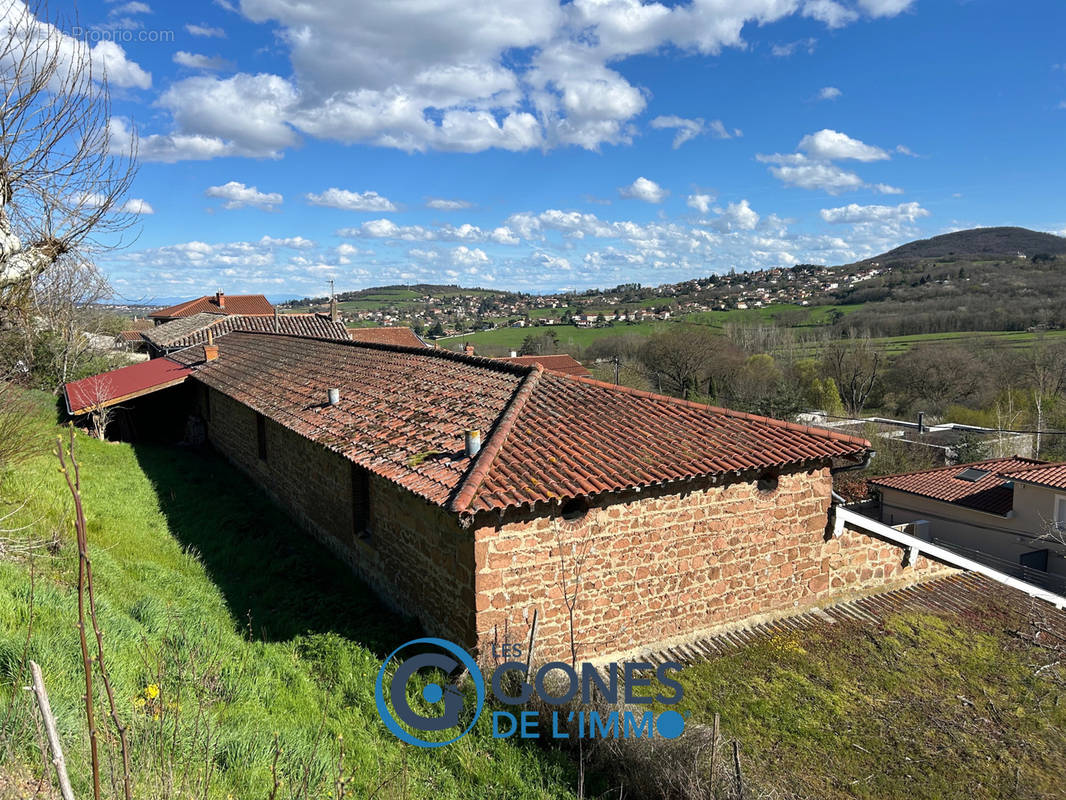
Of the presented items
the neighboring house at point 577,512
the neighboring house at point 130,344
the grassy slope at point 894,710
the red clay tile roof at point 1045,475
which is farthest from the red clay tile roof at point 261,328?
the red clay tile roof at point 1045,475

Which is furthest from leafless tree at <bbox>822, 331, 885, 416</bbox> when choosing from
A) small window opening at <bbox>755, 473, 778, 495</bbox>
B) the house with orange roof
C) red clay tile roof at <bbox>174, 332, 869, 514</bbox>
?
small window opening at <bbox>755, 473, 778, 495</bbox>

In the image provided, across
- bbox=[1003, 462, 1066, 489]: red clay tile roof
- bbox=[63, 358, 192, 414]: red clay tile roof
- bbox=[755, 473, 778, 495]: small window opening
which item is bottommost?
bbox=[1003, 462, 1066, 489]: red clay tile roof

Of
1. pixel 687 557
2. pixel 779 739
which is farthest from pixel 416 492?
pixel 779 739

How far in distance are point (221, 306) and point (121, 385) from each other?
115 ft

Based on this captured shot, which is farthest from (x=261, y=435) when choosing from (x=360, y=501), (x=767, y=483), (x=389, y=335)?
(x=389, y=335)

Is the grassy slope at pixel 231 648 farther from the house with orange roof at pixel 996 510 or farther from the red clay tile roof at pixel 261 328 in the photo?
the house with orange roof at pixel 996 510

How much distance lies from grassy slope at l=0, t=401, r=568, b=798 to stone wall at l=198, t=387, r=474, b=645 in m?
0.38

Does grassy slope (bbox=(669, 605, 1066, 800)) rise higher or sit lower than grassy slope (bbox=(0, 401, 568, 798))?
lower

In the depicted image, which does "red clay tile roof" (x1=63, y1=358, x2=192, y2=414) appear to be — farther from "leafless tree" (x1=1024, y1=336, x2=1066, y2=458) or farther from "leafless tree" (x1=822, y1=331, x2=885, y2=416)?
"leafless tree" (x1=822, y1=331, x2=885, y2=416)

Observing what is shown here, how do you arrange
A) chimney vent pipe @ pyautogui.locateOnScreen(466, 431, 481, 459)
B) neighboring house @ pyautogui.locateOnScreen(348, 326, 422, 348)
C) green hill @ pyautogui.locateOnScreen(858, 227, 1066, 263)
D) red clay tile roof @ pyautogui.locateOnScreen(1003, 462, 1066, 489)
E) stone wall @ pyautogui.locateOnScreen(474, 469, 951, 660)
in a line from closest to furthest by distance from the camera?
stone wall @ pyautogui.locateOnScreen(474, 469, 951, 660) < chimney vent pipe @ pyautogui.locateOnScreen(466, 431, 481, 459) < red clay tile roof @ pyautogui.locateOnScreen(1003, 462, 1066, 489) < neighboring house @ pyautogui.locateOnScreen(348, 326, 422, 348) < green hill @ pyautogui.locateOnScreen(858, 227, 1066, 263)

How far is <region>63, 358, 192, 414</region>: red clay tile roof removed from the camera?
18297 mm

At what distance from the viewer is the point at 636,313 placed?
99188 mm

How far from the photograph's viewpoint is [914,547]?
34.5 feet

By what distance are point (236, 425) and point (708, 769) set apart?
15397 millimetres
